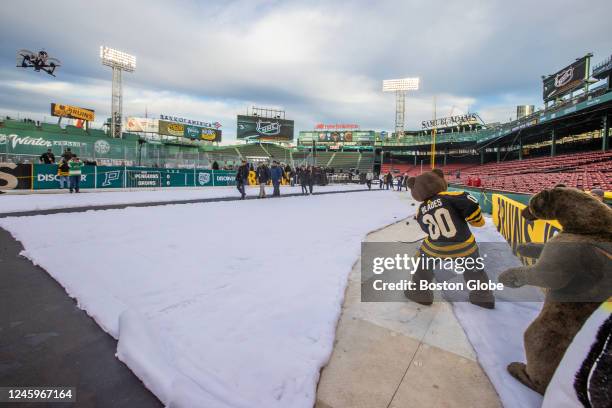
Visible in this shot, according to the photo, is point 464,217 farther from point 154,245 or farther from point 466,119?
point 466,119

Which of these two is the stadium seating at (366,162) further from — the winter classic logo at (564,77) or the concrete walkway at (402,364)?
the concrete walkway at (402,364)

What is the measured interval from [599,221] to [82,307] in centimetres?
389

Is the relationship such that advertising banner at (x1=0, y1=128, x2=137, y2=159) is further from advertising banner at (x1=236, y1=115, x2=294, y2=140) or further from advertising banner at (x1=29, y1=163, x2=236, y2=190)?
advertising banner at (x1=236, y1=115, x2=294, y2=140)

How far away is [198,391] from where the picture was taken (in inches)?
64.4

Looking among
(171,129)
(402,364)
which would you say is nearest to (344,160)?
(171,129)

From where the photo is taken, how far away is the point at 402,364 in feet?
6.49

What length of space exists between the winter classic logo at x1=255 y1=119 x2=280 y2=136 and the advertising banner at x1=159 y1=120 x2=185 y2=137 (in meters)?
12.8

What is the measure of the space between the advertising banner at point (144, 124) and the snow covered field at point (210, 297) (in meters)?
49.8

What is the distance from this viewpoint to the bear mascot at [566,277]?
1.49 meters

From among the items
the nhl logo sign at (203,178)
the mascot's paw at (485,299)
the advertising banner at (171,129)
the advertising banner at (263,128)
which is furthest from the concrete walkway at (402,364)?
the advertising banner at (263,128)

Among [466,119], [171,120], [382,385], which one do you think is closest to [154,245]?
[382,385]

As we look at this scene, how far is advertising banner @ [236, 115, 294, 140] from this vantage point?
53.3m

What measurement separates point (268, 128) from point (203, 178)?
35.5 metres

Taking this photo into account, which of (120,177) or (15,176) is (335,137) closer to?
(120,177)
